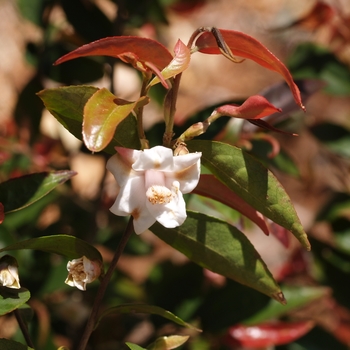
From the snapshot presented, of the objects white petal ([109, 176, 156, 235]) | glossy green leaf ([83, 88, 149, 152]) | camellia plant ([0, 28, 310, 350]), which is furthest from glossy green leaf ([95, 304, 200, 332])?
glossy green leaf ([83, 88, 149, 152])

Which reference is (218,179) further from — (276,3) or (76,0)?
(276,3)

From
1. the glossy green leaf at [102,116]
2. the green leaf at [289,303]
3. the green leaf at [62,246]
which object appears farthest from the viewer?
the green leaf at [289,303]

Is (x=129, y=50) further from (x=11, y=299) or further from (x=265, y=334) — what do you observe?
(x=265, y=334)

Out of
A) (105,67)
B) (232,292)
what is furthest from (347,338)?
(105,67)

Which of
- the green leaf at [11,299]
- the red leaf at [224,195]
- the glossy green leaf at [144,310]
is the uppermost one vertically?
the red leaf at [224,195]

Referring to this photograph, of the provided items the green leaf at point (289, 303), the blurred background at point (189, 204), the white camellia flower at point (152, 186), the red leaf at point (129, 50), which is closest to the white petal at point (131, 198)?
the white camellia flower at point (152, 186)

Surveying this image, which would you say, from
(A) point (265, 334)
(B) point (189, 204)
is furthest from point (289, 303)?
(B) point (189, 204)

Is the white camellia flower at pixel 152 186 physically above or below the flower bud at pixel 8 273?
above

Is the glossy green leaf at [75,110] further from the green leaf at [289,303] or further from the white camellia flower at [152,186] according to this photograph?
the green leaf at [289,303]
